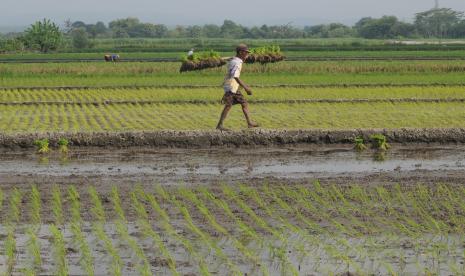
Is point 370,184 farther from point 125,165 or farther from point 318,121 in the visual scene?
point 318,121

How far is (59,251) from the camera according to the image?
6.59 m

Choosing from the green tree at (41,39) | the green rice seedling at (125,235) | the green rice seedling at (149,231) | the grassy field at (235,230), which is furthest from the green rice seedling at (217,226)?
the green tree at (41,39)

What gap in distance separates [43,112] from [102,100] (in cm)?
248

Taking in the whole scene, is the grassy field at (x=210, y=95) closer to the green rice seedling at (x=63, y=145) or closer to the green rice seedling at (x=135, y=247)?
the green rice seedling at (x=63, y=145)

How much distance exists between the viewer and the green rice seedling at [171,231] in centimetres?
625

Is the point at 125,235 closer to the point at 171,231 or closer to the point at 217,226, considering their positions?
the point at 171,231

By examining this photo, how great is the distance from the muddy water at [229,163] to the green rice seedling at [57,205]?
97 centimetres

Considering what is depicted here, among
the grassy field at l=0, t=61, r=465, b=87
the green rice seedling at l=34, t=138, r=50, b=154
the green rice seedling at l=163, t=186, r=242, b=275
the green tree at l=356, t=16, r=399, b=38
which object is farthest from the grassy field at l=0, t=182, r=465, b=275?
the green tree at l=356, t=16, r=399, b=38

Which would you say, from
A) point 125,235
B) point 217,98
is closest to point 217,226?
point 125,235

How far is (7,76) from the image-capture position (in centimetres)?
2836

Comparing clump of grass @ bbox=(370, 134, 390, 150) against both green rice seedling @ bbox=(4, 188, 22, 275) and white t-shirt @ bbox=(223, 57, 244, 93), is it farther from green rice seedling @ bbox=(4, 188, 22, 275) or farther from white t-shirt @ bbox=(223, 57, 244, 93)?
green rice seedling @ bbox=(4, 188, 22, 275)

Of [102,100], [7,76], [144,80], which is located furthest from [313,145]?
[7,76]

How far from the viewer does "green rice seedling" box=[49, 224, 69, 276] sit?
612 centimetres

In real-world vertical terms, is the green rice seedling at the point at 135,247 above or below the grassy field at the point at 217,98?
above
